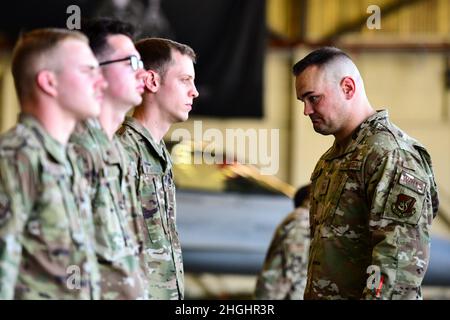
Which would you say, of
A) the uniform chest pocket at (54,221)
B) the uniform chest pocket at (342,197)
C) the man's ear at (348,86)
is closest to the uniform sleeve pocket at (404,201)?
the uniform chest pocket at (342,197)

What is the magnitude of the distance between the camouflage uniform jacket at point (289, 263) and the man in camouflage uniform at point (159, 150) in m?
2.87

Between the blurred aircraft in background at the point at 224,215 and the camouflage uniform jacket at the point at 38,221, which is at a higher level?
the camouflage uniform jacket at the point at 38,221

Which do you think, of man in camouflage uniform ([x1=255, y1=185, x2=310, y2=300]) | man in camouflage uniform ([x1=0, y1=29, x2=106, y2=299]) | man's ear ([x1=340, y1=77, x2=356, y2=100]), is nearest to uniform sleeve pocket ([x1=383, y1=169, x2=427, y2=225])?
man's ear ([x1=340, y1=77, x2=356, y2=100])

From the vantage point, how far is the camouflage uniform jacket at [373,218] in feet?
13.5

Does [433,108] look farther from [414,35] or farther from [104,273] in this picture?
[104,273]

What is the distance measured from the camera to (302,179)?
1305 cm

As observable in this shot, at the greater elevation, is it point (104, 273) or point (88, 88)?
point (88, 88)

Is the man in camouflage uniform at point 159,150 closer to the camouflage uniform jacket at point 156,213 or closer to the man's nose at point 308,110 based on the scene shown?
the camouflage uniform jacket at point 156,213

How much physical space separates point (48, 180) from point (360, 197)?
1.50 meters

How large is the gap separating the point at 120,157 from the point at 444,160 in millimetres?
10048

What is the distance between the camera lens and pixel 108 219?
11.1 ft

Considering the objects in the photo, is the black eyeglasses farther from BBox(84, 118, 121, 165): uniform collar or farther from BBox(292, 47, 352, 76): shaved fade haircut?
BBox(292, 47, 352, 76): shaved fade haircut

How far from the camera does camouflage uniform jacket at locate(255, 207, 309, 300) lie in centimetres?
708
